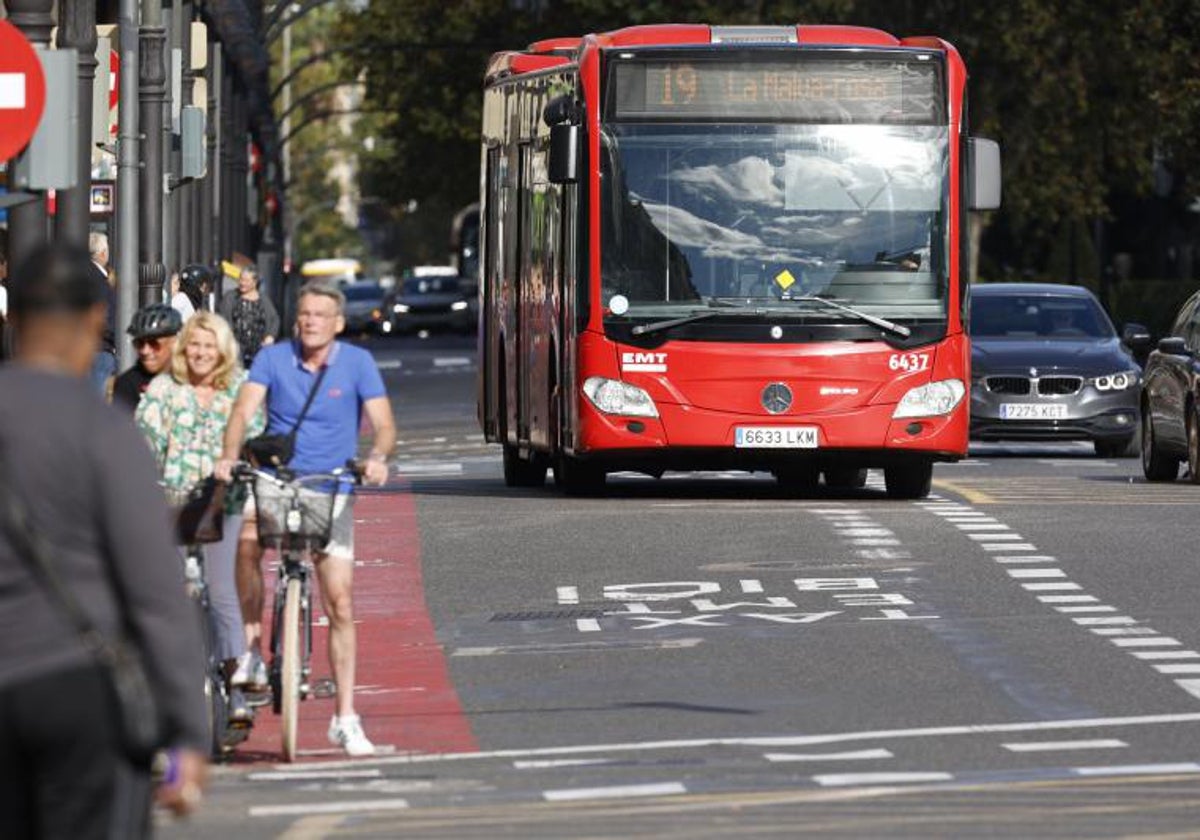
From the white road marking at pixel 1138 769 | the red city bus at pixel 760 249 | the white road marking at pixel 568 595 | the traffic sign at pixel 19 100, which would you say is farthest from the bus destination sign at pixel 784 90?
the white road marking at pixel 1138 769

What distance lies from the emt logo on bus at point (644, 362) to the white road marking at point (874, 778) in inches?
524

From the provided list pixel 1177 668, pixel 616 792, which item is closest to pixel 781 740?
pixel 616 792

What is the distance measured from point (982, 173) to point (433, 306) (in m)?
64.0

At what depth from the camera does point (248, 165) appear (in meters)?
72.6

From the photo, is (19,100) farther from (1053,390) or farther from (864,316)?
(1053,390)

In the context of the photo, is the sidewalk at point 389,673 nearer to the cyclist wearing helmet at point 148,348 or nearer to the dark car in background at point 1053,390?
the cyclist wearing helmet at point 148,348

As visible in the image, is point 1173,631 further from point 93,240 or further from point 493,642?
point 93,240

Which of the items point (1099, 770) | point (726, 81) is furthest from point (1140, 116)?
point (1099, 770)

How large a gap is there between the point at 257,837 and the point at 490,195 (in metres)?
19.4

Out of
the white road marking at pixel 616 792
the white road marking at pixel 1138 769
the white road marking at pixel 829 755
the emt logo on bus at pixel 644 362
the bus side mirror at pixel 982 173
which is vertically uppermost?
the bus side mirror at pixel 982 173

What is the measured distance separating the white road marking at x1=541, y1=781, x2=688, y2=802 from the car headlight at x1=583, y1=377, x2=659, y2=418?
1349 cm

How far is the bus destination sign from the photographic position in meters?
25.1

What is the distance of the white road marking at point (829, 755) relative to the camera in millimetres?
11977

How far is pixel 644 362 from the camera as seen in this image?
24797 millimetres
